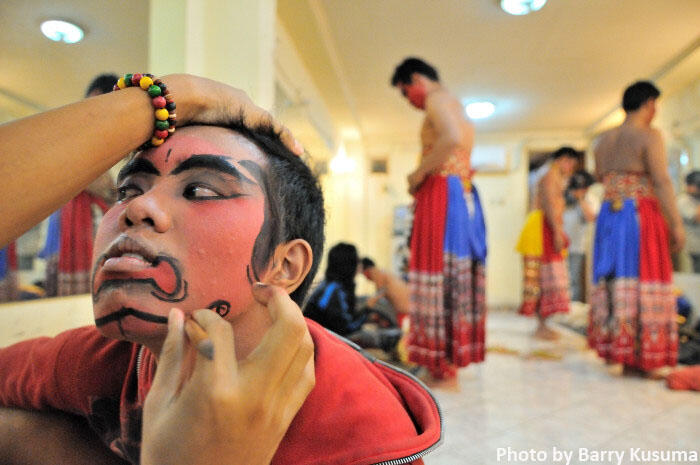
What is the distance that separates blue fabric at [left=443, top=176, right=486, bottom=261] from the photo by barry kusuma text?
3.48 feet

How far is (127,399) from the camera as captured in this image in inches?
31.5

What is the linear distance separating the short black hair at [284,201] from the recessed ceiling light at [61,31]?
1069 mm

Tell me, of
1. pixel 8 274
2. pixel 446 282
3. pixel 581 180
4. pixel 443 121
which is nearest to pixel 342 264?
pixel 446 282

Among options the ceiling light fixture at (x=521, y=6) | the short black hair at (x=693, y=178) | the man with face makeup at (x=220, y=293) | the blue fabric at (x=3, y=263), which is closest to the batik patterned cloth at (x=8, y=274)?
the blue fabric at (x=3, y=263)

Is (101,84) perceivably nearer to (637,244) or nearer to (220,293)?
(220,293)

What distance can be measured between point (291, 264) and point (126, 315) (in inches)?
11.0

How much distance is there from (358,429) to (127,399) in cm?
47

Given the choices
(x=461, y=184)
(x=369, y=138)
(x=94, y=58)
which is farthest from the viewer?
(x=369, y=138)

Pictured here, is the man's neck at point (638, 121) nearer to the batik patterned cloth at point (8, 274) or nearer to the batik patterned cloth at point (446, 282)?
the batik patterned cloth at point (446, 282)

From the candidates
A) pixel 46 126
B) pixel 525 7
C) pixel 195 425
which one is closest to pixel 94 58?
pixel 46 126

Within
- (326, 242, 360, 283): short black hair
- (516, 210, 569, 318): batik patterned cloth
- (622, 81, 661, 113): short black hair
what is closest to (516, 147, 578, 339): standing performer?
(516, 210, 569, 318): batik patterned cloth

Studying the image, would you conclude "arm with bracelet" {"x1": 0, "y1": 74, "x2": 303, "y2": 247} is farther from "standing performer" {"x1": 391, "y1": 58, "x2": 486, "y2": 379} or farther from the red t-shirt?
"standing performer" {"x1": 391, "y1": 58, "x2": 486, "y2": 379}

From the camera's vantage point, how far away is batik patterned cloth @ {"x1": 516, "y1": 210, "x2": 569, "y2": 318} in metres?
3.96

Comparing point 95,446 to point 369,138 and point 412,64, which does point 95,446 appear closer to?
point 412,64
